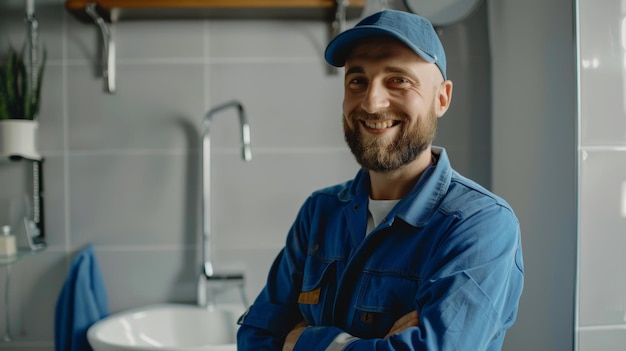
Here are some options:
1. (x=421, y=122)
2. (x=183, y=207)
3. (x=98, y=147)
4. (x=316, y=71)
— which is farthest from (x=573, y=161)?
(x=98, y=147)

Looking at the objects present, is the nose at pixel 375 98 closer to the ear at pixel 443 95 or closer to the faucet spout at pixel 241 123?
the ear at pixel 443 95

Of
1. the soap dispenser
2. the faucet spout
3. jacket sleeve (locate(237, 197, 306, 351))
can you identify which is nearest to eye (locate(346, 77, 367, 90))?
jacket sleeve (locate(237, 197, 306, 351))

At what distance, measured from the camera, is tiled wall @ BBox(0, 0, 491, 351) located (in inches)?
68.2

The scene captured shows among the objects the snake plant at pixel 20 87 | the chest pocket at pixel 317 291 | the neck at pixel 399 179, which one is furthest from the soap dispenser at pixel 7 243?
the neck at pixel 399 179

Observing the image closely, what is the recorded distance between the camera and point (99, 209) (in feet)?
5.71

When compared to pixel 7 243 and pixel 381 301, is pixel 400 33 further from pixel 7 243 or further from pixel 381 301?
pixel 7 243

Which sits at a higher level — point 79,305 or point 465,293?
point 465,293

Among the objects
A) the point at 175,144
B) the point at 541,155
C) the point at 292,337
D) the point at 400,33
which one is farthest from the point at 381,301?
the point at 175,144

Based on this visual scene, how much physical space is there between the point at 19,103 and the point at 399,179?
1.20 metres

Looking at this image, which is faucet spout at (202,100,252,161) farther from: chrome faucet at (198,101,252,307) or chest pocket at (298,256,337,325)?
chest pocket at (298,256,337,325)

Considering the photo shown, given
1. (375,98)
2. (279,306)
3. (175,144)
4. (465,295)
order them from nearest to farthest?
(465,295)
(375,98)
(279,306)
(175,144)

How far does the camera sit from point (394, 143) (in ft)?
3.23

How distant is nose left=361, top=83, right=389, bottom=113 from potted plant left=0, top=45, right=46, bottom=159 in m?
1.13

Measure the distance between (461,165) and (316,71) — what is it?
52 cm
